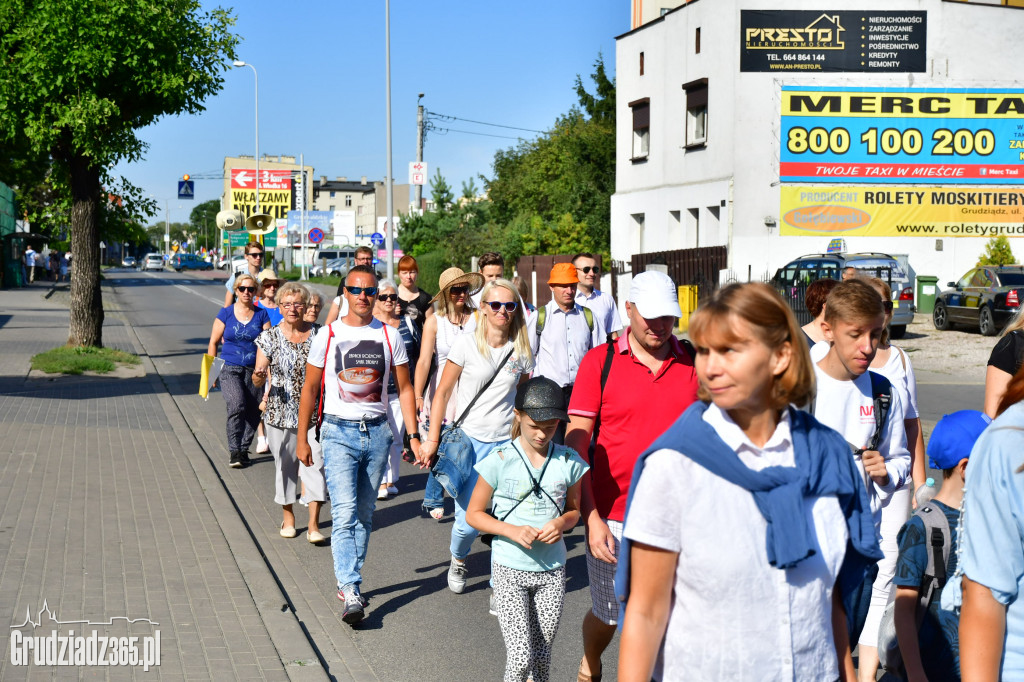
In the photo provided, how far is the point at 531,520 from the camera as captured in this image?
14.7 ft

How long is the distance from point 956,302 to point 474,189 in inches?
1218

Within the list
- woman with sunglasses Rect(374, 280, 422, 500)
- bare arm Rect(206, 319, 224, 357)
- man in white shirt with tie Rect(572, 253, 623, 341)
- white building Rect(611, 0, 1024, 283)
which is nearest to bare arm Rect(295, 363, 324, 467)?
woman with sunglasses Rect(374, 280, 422, 500)

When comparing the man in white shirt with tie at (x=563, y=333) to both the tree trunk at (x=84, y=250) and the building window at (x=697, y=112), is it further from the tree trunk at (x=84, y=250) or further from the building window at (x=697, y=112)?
the building window at (x=697, y=112)

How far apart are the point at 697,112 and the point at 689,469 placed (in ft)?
110

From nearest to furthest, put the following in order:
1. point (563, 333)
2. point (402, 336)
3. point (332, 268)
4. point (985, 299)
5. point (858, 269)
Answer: point (402, 336)
point (563, 333)
point (858, 269)
point (985, 299)
point (332, 268)

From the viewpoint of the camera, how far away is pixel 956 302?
24578 millimetres

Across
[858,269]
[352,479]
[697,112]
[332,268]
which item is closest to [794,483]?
[352,479]

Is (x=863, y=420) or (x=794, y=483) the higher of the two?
(x=794, y=483)

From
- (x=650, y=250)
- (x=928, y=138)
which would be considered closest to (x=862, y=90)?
(x=928, y=138)

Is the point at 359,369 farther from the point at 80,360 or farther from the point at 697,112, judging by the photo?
the point at 697,112

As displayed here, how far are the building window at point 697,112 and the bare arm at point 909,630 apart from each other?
1229 inches

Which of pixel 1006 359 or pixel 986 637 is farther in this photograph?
pixel 1006 359

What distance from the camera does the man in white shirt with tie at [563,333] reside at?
759 cm

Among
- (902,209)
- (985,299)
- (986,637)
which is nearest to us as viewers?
(986,637)
